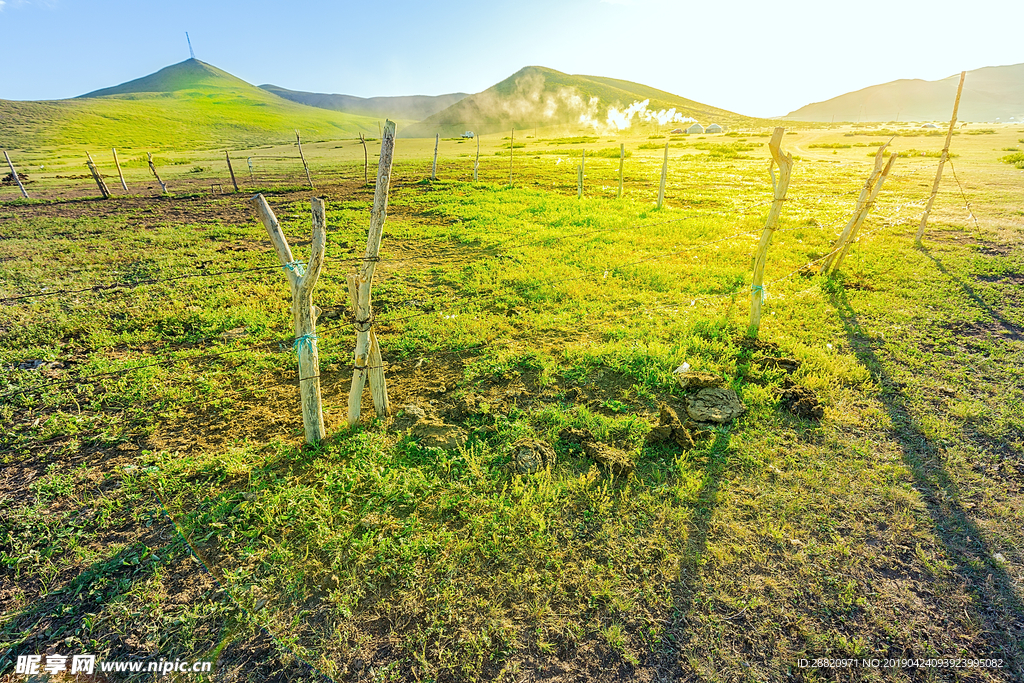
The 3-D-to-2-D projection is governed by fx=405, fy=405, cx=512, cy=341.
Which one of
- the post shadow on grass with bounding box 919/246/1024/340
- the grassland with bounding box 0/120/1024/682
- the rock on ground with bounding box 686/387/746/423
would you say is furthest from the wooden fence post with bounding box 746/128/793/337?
the post shadow on grass with bounding box 919/246/1024/340

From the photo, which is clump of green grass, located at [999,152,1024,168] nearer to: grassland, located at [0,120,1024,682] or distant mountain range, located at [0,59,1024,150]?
grassland, located at [0,120,1024,682]

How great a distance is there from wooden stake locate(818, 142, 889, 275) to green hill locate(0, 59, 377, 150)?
312ft

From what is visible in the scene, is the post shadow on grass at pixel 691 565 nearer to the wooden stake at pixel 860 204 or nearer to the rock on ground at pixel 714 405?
the rock on ground at pixel 714 405

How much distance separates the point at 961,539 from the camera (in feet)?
12.1

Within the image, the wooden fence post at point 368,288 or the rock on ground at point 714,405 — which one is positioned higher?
the wooden fence post at point 368,288

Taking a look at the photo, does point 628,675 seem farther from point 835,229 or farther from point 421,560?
point 835,229

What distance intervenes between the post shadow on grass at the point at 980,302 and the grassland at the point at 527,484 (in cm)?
7

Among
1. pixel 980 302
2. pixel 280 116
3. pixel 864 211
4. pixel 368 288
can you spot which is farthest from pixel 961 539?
pixel 280 116

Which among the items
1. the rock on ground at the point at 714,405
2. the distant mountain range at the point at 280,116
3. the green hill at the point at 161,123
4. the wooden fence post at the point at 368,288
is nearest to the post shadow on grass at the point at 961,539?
the rock on ground at the point at 714,405

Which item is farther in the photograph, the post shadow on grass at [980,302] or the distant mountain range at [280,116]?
the distant mountain range at [280,116]

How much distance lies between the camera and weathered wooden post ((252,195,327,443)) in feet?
13.8

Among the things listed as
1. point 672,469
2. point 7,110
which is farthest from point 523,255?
point 7,110

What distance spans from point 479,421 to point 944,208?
20352mm

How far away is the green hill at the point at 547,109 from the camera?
11056cm
